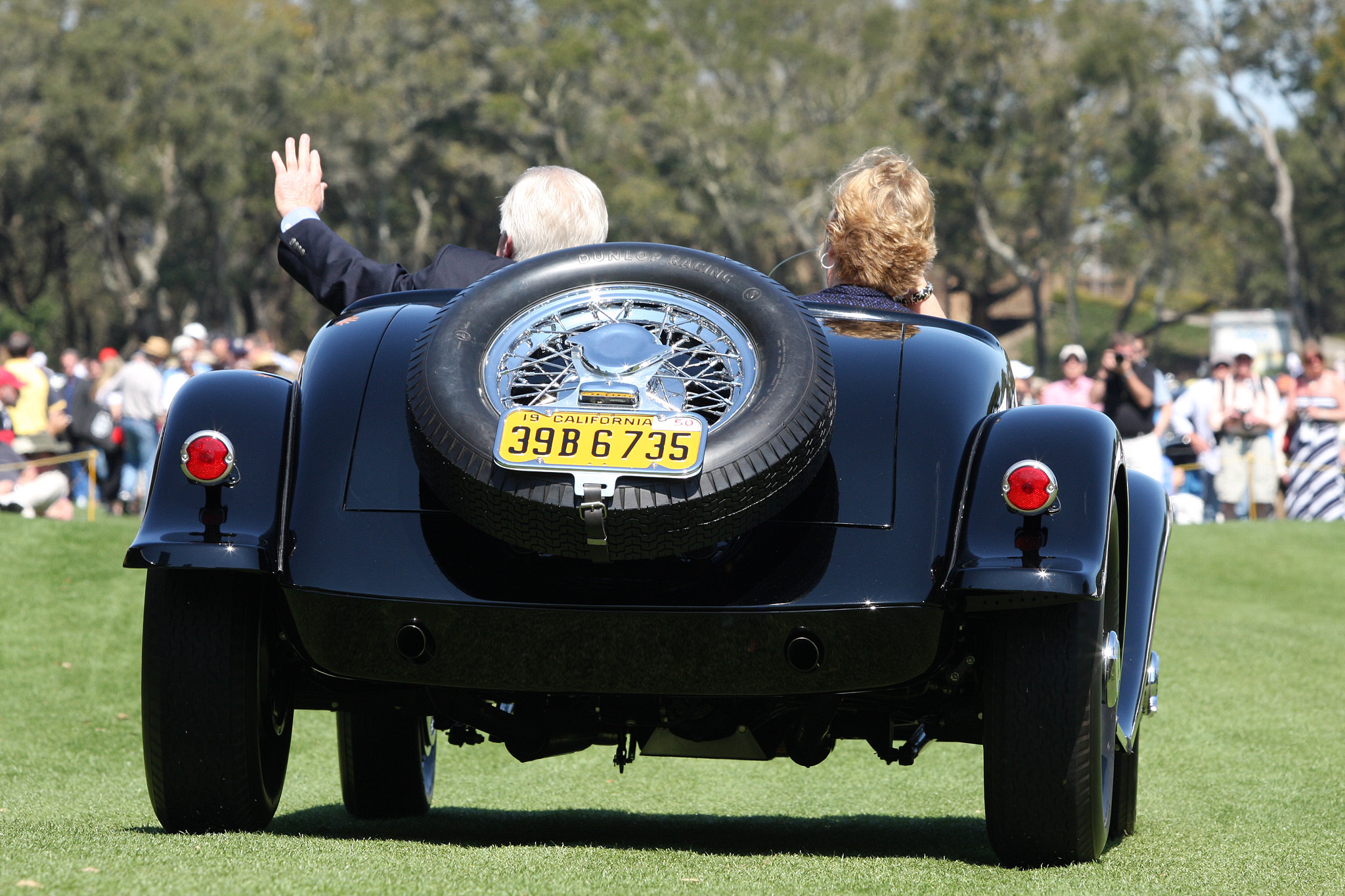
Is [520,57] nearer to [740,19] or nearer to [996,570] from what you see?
[740,19]

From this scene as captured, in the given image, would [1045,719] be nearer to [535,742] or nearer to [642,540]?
[642,540]

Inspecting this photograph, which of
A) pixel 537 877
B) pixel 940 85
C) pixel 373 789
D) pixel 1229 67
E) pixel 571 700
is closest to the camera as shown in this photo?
pixel 537 877

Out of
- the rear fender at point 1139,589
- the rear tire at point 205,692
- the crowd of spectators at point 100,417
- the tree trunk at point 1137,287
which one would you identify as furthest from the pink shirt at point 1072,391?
the tree trunk at point 1137,287

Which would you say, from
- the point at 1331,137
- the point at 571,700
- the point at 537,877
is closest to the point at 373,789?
the point at 571,700

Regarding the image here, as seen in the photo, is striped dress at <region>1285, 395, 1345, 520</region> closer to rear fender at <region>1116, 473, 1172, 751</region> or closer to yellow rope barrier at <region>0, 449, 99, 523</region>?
yellow rope barrier at <region>0, 449, 99, 523</region>

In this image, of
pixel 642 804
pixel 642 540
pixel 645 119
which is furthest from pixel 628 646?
pixel 645 119

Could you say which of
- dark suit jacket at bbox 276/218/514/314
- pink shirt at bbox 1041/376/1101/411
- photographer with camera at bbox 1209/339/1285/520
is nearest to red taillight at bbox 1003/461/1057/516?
dark suit jacket at bbox 276/218/514/314

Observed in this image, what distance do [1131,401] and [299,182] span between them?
29.8 feet

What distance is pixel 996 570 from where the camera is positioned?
2932 millimetres

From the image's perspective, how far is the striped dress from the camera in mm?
15977

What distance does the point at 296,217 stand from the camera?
167 inches

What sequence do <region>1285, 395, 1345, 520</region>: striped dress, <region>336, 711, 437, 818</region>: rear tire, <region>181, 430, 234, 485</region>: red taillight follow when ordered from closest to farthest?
<region>181, 430, 234, 485</region>: red taillight → <region>336, 711, 437, 818</region>: rear tire → <region>1285, 395, 1345, 520</region>: striped dress

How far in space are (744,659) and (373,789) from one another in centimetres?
184

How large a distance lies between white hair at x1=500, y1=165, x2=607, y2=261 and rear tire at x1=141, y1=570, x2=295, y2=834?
1259 mm
